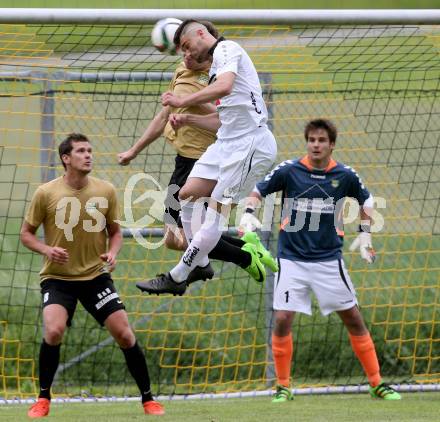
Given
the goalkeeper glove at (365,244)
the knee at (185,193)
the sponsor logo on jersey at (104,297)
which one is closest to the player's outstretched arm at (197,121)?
the knee at (185,193)

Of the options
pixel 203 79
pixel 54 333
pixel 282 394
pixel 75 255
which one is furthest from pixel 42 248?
pixel 282 394

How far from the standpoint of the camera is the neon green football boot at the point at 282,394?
350 inches

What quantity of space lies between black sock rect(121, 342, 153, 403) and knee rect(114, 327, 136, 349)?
1.6 inches

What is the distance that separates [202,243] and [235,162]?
61cm

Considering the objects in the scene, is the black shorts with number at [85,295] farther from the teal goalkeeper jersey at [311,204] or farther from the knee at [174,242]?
the teal goalkeeper jersey at [311,204]

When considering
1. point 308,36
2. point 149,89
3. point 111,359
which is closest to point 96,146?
point 149,89

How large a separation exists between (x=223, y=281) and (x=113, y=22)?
3.51 metres

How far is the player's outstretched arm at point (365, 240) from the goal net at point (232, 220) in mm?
1297

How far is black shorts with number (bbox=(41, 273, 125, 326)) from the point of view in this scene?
8000mm

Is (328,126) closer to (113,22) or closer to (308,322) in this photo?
(113,22)

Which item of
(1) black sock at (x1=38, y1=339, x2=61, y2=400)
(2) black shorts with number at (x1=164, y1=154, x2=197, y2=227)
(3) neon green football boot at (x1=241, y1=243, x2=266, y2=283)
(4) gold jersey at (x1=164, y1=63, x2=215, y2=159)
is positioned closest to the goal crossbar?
(4) gold jersey at (x1=164, y1=63, x2=215, y2=159)

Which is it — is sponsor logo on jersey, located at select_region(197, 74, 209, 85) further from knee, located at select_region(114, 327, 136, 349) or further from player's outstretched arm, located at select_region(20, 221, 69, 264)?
knee, located at select_region(114, 327, 136, 349)

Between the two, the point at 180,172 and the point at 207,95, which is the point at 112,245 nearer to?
the point at 180,172

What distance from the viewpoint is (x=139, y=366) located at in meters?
8.22
